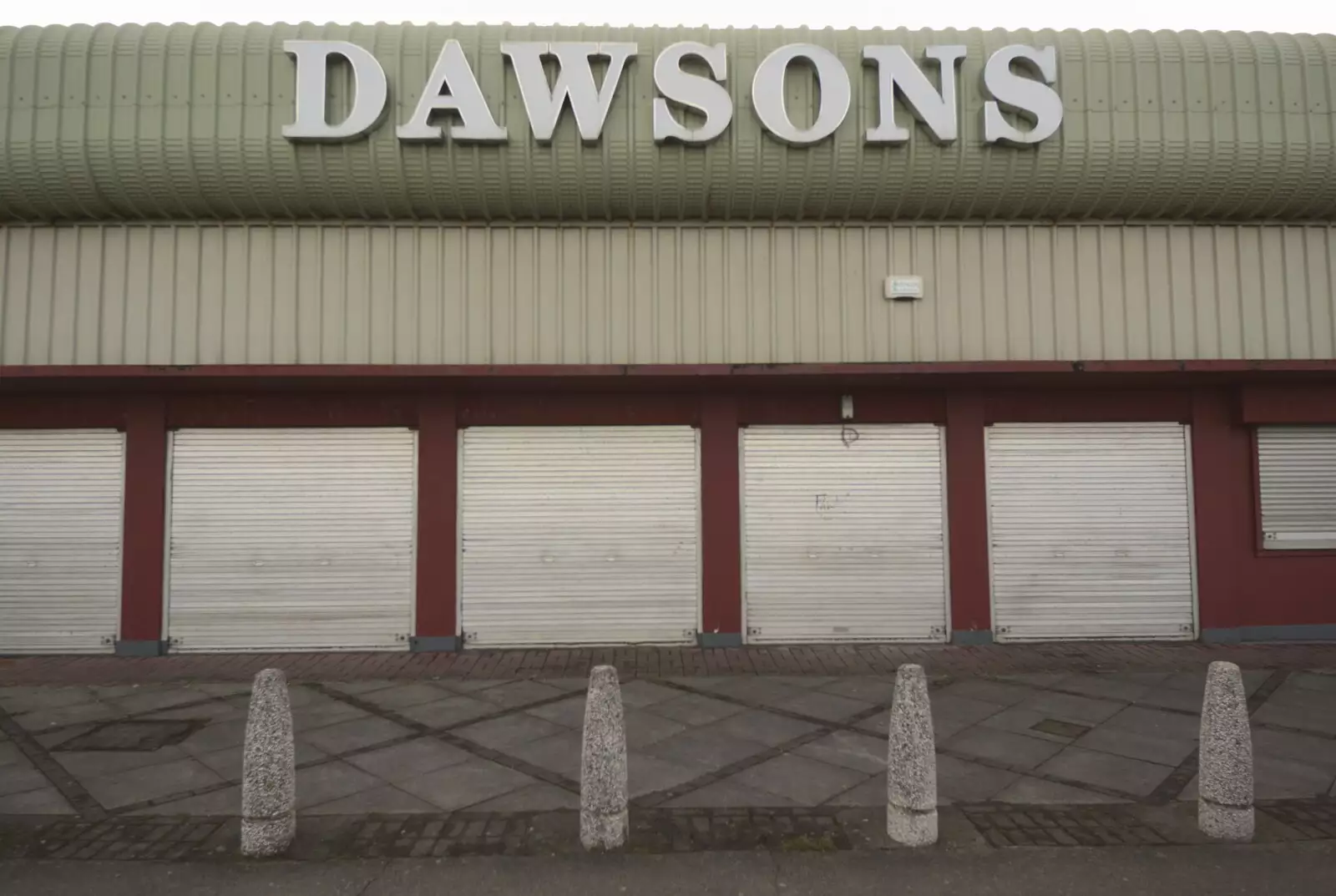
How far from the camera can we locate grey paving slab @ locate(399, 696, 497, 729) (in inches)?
298

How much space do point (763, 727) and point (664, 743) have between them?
104cm

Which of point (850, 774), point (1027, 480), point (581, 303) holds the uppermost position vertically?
point (581, 303)

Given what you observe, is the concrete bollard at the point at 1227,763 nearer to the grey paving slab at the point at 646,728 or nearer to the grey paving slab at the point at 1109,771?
the grey paving slab at the point at 1109,771

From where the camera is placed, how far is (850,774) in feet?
20.2

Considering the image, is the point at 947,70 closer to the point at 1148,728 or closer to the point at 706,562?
the point at 706,562

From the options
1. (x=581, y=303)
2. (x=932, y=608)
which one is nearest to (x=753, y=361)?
(x=581, y=303)

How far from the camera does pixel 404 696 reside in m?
8.47

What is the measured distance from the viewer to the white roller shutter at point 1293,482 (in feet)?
36.1

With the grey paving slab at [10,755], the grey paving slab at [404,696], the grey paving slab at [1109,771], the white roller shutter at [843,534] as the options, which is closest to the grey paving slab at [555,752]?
the grey paving slab at [404,696]

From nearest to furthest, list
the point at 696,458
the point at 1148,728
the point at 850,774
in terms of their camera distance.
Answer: the point at 850,774
the point at 1148,728
the point at 696,458

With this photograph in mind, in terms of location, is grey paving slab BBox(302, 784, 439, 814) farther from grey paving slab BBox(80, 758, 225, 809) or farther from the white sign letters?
the white sign letters

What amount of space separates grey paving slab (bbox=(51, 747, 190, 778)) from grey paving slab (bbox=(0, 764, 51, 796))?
20 cm

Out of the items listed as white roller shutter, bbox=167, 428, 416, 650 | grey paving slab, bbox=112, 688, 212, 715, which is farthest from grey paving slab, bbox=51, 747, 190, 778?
white roller shutter, bbox=167, 428, 416, 650

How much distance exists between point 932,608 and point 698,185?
673cm
